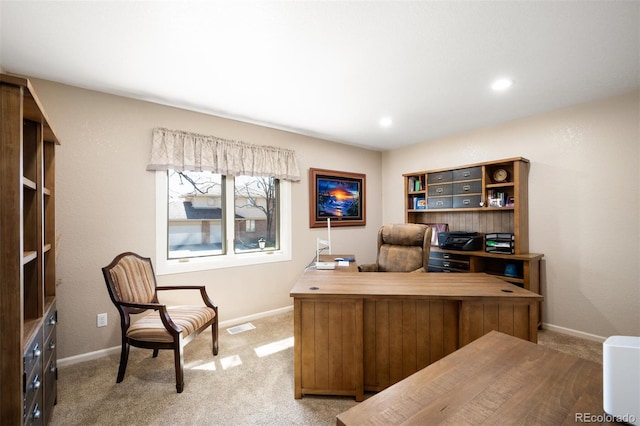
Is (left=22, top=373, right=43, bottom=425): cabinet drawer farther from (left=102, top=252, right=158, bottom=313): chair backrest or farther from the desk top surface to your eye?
the desk top surface

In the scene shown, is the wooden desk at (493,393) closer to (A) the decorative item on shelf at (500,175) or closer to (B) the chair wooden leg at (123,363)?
(B) the chair wooden leg at (123,363)

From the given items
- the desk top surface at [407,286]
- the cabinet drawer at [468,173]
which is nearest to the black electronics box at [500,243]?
the cabinet drawer at [468,173]

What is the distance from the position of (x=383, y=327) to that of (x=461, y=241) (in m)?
→ 2.23

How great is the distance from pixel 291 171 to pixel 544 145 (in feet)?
10.2

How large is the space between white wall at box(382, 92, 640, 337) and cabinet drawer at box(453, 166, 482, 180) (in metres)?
0.41

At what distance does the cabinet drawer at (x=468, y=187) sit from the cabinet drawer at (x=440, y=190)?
72 mm

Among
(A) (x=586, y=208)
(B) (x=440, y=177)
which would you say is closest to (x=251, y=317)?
(B) (x=440, y=177)

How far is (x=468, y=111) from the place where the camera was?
3.20 m

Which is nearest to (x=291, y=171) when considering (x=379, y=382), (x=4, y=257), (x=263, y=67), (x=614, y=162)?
(x=263, y=67)

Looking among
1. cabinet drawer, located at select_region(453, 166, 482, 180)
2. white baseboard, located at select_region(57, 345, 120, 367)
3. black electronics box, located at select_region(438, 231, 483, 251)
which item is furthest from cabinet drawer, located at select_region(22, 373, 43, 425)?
cabinet drawer, located at select_region(453, 166, 482, 180)

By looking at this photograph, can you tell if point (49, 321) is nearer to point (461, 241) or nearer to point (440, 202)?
point (461, 241)

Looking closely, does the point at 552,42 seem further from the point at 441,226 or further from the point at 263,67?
the point at 441,226

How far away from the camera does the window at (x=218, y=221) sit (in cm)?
303

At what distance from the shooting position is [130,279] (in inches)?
93.3
